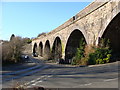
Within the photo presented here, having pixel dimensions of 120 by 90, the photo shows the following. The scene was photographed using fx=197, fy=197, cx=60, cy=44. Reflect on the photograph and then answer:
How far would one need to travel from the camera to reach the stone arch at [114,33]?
1678 centimetres

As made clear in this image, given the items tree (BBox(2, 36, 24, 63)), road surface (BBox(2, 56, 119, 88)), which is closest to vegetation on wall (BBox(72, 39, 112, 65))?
road surface (BBox(2, 56, 119, 88))

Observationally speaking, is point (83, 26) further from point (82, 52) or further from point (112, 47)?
point (112, 47)

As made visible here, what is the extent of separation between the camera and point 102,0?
17750mm

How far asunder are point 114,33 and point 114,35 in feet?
1.07

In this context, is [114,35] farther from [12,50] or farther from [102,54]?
[12,50]

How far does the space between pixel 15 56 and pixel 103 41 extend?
13890mm

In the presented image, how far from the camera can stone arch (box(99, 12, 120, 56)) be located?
1678 cm

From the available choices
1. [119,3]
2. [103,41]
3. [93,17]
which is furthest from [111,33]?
[119,3]

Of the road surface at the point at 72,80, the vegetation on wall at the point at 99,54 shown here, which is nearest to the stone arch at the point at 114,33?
the vegetation on wall at the point at 99,54

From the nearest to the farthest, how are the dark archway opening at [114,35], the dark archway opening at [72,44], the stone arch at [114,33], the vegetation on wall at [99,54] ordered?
the stone arch at [114,33], the dark archway opening at [114,35], the vegetation on wall at [99,54], the dark archway opening at [72,44]

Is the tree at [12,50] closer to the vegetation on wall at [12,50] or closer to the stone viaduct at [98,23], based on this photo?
the vegetation on wall at [12,50]

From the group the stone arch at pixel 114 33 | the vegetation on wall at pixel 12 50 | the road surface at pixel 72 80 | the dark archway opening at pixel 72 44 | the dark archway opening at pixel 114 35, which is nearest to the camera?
the road surface at pixel 72 80

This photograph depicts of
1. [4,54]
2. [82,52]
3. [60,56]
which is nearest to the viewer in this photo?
[82,52]

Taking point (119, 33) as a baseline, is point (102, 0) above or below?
above
